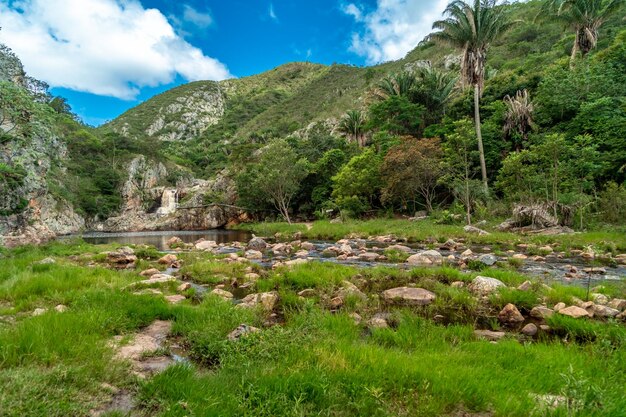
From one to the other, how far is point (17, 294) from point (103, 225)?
2951 inches

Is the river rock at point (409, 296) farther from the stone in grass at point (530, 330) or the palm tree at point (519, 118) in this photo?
the palm tree at point (519, 118)

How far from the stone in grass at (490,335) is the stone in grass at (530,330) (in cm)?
53

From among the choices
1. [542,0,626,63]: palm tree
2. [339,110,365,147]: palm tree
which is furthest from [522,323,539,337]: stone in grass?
[339,110,365,147]: palm tree

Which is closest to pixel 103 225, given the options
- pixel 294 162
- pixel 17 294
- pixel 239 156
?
pixel 239 156

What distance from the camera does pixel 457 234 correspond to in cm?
2002

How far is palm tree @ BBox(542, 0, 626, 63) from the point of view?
30.7 meters

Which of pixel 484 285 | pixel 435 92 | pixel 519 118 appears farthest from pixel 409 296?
pixel 435 92

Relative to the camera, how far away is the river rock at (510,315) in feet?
20.8

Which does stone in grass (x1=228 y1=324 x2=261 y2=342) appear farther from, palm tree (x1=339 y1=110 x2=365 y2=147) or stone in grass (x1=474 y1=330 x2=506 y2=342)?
palm tree (x1=339 y1=110 x2=365 y2=147)

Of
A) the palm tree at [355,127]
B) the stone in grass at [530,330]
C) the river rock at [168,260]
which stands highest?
the palm tree at [355,127]

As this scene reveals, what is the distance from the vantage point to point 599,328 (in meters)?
5.19

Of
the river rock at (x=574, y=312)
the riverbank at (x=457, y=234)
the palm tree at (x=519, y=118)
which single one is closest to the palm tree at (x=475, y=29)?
the palm tree at (x=519, y=118)

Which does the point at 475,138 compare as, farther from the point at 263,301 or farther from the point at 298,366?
the point at 298,366

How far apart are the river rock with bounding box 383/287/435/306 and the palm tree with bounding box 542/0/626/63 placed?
3424cm
